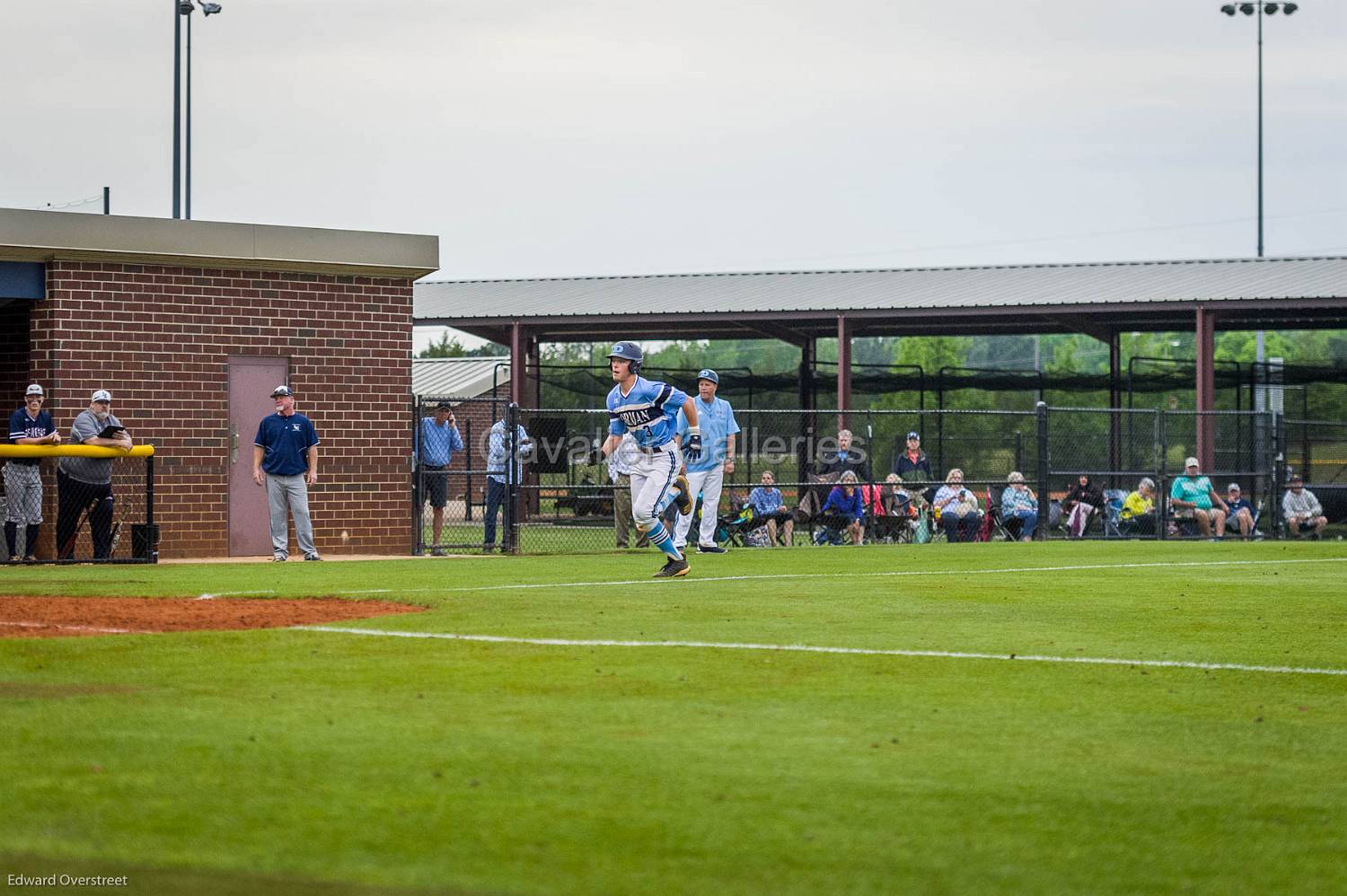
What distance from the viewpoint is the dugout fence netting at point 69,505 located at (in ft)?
54.5

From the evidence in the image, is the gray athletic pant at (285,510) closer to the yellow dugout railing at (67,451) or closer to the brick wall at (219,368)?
the yellow dugout railing at (67,451)

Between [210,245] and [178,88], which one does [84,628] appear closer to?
[210,245]

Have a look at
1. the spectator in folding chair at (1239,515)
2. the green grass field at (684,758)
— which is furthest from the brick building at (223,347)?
the spectator in folding chair at (1239,515)

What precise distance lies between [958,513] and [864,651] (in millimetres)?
15066

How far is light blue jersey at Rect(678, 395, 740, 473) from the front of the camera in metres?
18.5

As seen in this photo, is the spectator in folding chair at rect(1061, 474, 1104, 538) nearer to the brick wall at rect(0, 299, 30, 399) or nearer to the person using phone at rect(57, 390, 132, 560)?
the person using phone at rect(57, 390, 132, 560)

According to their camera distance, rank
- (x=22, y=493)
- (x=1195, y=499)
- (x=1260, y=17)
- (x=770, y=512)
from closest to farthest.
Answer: (x=22, y=493) → (x=770, y=512) → (x=1195, y=499) → (x=1260, y=17)

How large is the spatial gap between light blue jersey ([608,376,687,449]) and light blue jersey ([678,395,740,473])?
3296mm

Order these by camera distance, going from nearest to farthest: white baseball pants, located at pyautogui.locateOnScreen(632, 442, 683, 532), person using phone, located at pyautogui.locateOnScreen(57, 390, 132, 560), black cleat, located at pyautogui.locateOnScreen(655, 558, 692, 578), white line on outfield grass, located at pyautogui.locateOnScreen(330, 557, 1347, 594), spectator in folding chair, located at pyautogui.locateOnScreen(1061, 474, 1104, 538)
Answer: white line on outfield grass, located at pyautogui.locateOnScreen(330, 557, 1347, 594)
black cleat, located at pyautogui.locateOnScreen(655, 558, 692, 578)
white baseball pants, located at pyautogui.locateOnScreen(632, 442, 683, 532)
person using phone, located at pyautogui.locateOnScreen(57, 390, 132, 560)
spectator in folding chair, located at pyautogui.locateOnScreen(1061, 474, 1104, 538)

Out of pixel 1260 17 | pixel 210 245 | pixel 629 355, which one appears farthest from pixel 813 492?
pixel 1260 17

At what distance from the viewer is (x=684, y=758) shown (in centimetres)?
564

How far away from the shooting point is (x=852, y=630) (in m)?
9.86

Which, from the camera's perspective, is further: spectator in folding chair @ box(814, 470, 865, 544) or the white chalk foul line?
spectator in folding chair @ box(814, 470, 865, 544)

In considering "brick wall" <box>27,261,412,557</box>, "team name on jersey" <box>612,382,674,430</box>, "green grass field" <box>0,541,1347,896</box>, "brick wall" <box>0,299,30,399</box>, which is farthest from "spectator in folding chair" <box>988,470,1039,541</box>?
"brick wall" <box>0,299,30,399</box>
